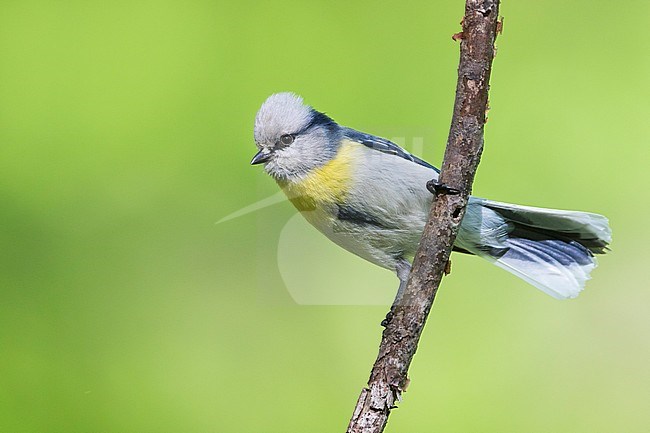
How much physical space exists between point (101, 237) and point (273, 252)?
354 millimetres

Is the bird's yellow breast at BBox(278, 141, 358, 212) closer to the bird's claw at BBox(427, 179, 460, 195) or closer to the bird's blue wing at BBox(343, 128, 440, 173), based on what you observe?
the bird's blue wing at BBox(343, 128, 440, 173)

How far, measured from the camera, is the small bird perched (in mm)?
1032

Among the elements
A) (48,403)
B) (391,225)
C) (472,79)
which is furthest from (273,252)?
(472,79)

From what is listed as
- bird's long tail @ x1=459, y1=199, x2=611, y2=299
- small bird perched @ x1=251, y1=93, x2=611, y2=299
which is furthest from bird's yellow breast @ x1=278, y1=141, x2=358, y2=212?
bird's long tail @ x1=459, y1=199, x2=611, y2=299

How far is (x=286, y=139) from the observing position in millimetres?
1025

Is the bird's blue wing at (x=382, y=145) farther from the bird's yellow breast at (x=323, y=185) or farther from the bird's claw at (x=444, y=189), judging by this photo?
the bird's claw at (x=444, y=189)

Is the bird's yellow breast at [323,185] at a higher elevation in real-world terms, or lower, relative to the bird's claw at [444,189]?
higher

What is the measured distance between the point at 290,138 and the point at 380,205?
0.15 metres

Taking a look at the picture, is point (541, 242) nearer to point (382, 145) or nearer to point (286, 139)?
point (382, 145)

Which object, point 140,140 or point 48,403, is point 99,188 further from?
point 48,403

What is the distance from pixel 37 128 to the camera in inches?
58.2

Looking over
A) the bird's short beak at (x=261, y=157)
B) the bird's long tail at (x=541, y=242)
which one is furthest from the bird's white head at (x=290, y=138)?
the bird's long tail at (x=541, y=242)

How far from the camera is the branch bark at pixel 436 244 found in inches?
31.5

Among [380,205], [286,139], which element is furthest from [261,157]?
[380,205]
